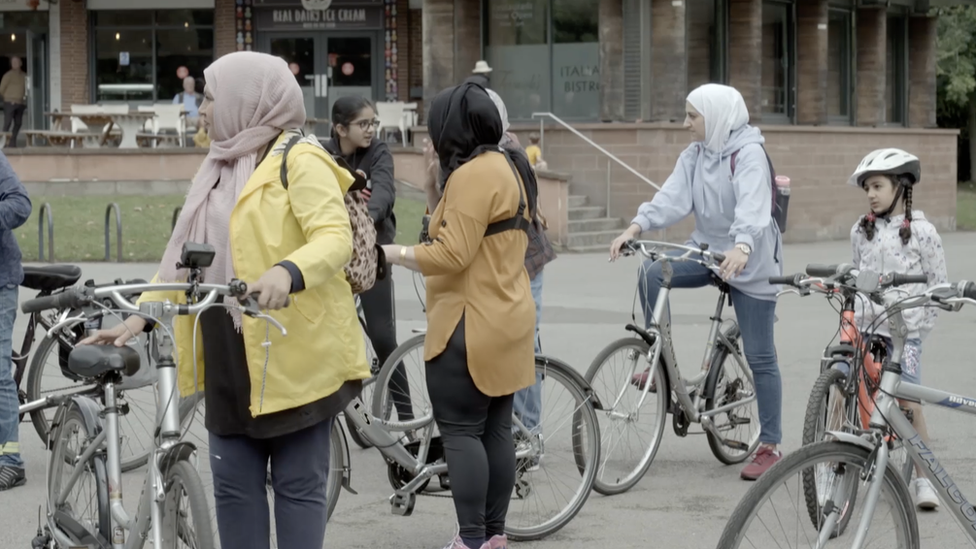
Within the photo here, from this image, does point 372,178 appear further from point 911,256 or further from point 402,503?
point 911,256

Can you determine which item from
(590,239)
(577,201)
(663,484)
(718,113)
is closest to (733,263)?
(718,113)

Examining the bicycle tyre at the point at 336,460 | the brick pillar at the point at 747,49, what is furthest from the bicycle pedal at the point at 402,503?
the brick pillar at the point at 747,49

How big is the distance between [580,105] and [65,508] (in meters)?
20.2

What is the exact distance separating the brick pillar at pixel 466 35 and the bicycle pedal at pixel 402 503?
1952cm

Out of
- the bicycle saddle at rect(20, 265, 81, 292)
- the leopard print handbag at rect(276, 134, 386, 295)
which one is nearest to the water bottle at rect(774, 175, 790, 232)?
the leopard print handbag at rect(276, 134, 386, 295)

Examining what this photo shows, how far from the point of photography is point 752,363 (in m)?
6.82

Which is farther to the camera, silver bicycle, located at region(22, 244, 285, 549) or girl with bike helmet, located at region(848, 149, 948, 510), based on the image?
girl with bike helmet, located at region(848, 149, 948, 510)

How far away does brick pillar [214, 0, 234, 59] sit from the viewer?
3058 cm

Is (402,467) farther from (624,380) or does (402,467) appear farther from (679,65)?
(679,65)

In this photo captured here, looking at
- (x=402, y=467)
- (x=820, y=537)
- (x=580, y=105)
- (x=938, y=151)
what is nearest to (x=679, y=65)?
(x=580, y=105)

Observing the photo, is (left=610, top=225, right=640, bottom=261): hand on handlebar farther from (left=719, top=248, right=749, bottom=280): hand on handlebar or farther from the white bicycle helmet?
→ the white bicycle helmet

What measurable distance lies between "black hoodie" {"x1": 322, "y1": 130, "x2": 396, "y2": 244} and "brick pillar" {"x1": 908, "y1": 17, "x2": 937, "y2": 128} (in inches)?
982

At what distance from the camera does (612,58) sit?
23531 millimetres

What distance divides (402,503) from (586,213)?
17213 millimetres
